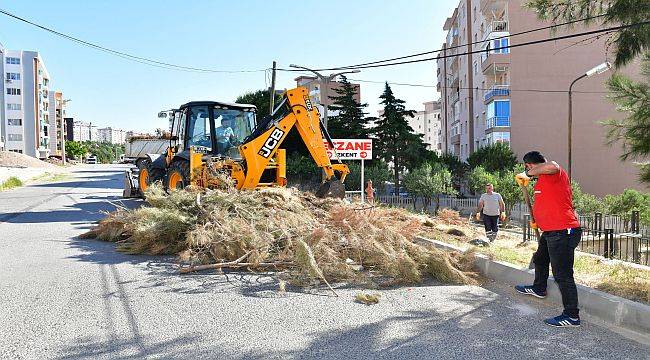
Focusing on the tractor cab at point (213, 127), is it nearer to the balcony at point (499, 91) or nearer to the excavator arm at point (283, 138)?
the excavator arm at point (283, 138)

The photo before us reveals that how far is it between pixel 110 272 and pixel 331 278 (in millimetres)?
3030

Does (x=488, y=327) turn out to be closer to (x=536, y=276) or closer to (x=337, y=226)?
(x=536, y=276)

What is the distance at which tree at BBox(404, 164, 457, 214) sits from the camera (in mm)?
30969

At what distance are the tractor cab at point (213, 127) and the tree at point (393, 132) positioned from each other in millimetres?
24154

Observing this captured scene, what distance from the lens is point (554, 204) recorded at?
17.4 ft

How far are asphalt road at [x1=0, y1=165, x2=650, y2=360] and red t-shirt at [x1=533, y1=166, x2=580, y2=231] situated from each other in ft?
3.16

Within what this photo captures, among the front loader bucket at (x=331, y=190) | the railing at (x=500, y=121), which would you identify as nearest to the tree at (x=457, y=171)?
the railing at (x=500, y=121)

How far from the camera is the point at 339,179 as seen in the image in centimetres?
1252

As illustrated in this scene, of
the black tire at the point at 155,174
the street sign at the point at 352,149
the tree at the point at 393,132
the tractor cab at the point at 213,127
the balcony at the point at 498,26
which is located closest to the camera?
the tractor cab at the point at 213,127

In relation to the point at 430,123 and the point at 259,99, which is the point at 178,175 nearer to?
the point at 259,99


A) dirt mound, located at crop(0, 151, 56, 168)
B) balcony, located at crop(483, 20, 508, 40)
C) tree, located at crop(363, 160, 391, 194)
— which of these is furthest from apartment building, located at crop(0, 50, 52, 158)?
balcony, located at crop(483, 20, 508, 40)

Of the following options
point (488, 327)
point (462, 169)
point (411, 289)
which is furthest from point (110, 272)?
point (462, 169)

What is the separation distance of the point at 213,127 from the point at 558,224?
10.6m

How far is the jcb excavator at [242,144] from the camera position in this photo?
12.1m
